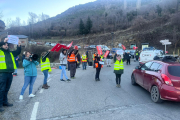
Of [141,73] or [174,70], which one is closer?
[174,70]

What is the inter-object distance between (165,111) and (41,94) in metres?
4.65

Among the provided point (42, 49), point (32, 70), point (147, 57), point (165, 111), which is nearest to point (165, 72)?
point (165, 111)

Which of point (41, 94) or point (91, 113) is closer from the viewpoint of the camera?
point (91, 113)

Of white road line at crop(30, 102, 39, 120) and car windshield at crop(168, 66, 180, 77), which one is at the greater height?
car windshield at crop(168, 66, 180, 77)

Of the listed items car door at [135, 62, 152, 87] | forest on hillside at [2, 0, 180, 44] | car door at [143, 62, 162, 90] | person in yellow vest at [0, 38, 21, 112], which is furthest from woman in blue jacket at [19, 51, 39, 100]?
forest on hillside at [2, 0, 180, 44]

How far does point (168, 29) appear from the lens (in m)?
46.5

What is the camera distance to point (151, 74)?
5.82 metres

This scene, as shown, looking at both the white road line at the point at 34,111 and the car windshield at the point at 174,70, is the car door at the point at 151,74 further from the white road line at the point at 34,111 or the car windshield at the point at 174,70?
the white road line at the point at 34,111

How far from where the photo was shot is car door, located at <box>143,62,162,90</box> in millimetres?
5587

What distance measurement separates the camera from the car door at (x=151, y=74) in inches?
220

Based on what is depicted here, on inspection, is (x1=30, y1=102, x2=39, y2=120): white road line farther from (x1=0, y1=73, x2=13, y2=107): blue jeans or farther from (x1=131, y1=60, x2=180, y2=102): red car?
(x1=131, y1=60, x2=180, y2=102): red car

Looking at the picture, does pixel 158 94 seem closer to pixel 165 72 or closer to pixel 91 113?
pixel 165 72

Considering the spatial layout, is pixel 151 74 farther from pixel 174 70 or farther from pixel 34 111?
pixel 34 111

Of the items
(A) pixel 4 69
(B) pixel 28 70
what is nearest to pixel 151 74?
(B) pixel 28 70
